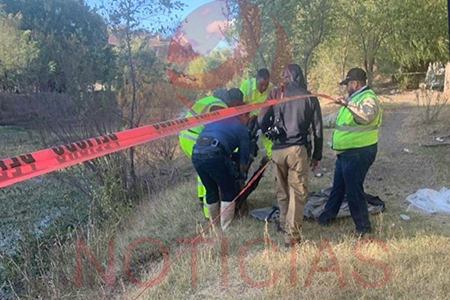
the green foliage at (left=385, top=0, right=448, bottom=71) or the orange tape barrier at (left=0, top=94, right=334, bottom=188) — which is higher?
the green foliage at (left=385, top=0, right=448, bottom=71)

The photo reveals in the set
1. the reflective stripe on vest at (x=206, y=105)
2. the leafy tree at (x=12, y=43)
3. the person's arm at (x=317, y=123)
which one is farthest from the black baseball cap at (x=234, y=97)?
the leafy tree at (x=12, y=43)

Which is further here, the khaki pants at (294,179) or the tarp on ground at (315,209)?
the tarp on ground at (315,209)

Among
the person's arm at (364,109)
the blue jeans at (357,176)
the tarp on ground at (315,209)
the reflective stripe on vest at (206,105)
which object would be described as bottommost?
the tarp on ground at (315,209)

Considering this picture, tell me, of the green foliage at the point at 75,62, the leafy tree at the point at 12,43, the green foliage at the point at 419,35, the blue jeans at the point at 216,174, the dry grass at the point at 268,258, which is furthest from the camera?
the leafy tree at the point at 12,43

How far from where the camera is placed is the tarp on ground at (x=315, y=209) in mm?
A: 4441

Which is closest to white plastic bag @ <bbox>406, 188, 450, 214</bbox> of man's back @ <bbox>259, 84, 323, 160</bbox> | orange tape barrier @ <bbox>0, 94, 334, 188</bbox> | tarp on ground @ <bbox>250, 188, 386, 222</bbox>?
tarp on ground @ <bbox>250, 188, 386, 222</bbox>

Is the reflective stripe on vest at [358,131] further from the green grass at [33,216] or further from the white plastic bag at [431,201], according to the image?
the green grass at [33,216]

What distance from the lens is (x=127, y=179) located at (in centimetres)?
664

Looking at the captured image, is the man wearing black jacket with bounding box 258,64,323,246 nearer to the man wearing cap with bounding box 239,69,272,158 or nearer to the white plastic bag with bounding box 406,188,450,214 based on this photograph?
the man wearing cap with bounding box 239,69,272,158

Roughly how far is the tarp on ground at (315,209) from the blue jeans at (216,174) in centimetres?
51

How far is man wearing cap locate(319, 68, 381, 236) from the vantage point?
3.65 metres

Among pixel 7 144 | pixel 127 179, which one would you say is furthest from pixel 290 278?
pixel 7 144

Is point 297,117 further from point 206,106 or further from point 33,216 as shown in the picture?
point 33,216

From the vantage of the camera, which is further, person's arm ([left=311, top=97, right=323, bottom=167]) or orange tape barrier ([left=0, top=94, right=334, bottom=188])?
person's arm ([left=311, top=97, right=323, bottom=167])
